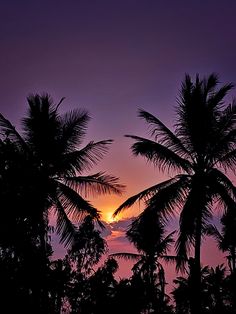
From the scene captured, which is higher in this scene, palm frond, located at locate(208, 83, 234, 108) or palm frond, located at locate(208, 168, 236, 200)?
palm frond, located at locate(208, 83, 234, 108)

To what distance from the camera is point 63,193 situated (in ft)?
53.9

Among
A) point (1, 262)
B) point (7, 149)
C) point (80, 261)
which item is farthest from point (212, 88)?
point (80, 261)

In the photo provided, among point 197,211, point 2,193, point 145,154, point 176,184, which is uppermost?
point 145,154

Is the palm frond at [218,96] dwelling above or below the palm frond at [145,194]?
above

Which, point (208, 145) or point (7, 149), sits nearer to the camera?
point (7, 149)

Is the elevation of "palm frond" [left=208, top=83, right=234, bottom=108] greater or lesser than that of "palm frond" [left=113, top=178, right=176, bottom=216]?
greater

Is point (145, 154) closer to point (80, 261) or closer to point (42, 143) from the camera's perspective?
point (42, 143)

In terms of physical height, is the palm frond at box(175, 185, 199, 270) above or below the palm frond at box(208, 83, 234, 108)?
below

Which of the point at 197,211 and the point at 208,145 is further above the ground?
the point at 208,145

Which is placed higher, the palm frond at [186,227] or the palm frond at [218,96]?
the palm frond at [218,96]

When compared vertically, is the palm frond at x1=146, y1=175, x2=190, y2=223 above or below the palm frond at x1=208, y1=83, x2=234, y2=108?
below

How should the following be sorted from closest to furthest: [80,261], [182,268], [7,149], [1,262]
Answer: [1,262]
[7,149]
[182,268]
[80,261]

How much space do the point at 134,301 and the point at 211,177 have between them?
21.0 ft

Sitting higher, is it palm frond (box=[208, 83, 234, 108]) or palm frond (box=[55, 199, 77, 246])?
palm frond (box=[208, 83, 234, 108])
